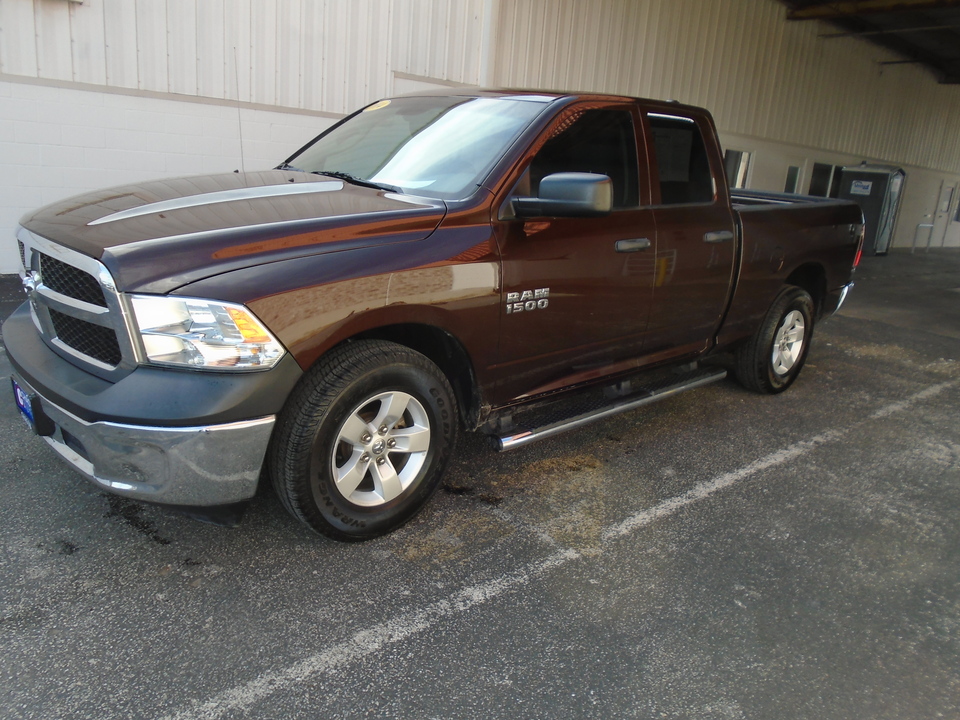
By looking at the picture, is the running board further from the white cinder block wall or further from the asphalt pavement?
the white cinder block wall

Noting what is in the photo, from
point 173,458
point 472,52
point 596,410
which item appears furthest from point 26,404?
point 472,52

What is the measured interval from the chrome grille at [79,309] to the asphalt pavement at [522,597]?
789mm

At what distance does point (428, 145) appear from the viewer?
3639 millimetres

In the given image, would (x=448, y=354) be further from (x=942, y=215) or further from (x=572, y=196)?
(x=942, y=215)

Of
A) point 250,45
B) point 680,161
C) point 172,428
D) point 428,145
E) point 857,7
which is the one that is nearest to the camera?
point 172,428

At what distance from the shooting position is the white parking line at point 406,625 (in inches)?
86.7

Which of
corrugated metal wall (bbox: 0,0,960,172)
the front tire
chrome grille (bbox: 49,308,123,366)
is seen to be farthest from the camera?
corrugated metal wall (bbox: 0,0,960,172)

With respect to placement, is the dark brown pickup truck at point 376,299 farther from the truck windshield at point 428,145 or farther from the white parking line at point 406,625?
the white parking line at point 406,625

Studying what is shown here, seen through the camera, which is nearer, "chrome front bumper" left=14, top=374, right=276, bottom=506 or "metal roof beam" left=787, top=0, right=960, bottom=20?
"chrome front bumper" left=14, top=374, right=276, bottom=506

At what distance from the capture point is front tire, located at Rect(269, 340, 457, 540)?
273 centimetres

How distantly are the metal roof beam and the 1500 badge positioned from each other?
14.0 m

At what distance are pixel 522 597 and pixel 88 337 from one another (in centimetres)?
190

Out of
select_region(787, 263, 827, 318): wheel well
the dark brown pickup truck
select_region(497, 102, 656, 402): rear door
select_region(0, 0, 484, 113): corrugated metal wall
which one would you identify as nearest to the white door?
select_region(0, 0, 484, 113): corrugated metal wall

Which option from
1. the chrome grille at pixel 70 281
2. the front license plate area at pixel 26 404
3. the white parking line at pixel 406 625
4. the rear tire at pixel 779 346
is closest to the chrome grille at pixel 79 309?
the chrome grille at pixel 70 281
